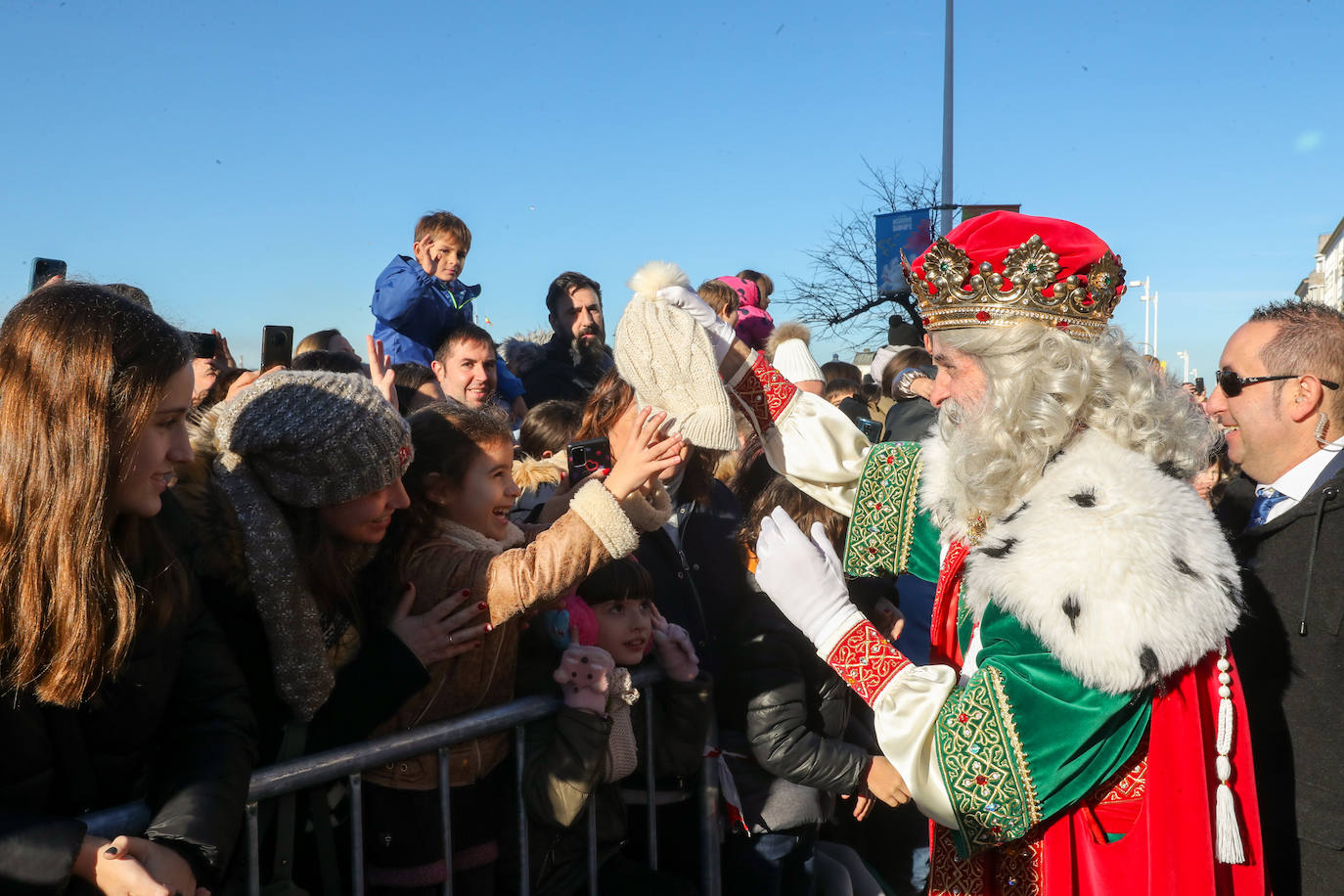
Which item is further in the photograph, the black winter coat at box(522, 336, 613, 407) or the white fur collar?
the black winter coat at box(522, 336, 613, 407)

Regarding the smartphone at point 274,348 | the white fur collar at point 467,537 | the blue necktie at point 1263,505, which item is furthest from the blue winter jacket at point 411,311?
the blue necktie at point 1263,505

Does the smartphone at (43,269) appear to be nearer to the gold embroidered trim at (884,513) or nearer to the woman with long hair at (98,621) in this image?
the woman with long hair at (98,621)

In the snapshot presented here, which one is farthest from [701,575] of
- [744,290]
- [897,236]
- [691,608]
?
[897,236]

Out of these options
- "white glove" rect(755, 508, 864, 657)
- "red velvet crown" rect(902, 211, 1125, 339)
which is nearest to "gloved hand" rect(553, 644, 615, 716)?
"white glove" rect(755, 508, 864, 657)

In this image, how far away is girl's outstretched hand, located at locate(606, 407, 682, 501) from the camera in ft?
8.39

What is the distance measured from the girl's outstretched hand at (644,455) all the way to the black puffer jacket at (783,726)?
78 centimetres

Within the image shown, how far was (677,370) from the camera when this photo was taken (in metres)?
2.74

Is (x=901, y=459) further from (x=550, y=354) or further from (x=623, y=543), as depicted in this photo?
(x=550, y=354)

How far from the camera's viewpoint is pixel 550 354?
20.0 ft

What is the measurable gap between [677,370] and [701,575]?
0.83 m

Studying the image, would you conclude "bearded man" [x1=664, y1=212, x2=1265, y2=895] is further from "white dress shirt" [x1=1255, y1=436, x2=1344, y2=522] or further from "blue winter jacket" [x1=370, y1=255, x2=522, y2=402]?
"blue winter jacket" [x1=370, y1=255, x2=522, y2=402]

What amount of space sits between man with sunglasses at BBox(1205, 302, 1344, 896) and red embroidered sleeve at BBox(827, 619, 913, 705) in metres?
0.97

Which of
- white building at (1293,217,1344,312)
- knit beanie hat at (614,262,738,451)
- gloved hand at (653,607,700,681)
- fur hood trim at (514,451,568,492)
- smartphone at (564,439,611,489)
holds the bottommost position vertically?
white building at (1293,217,1344,312)

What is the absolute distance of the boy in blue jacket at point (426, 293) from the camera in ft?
17.5
